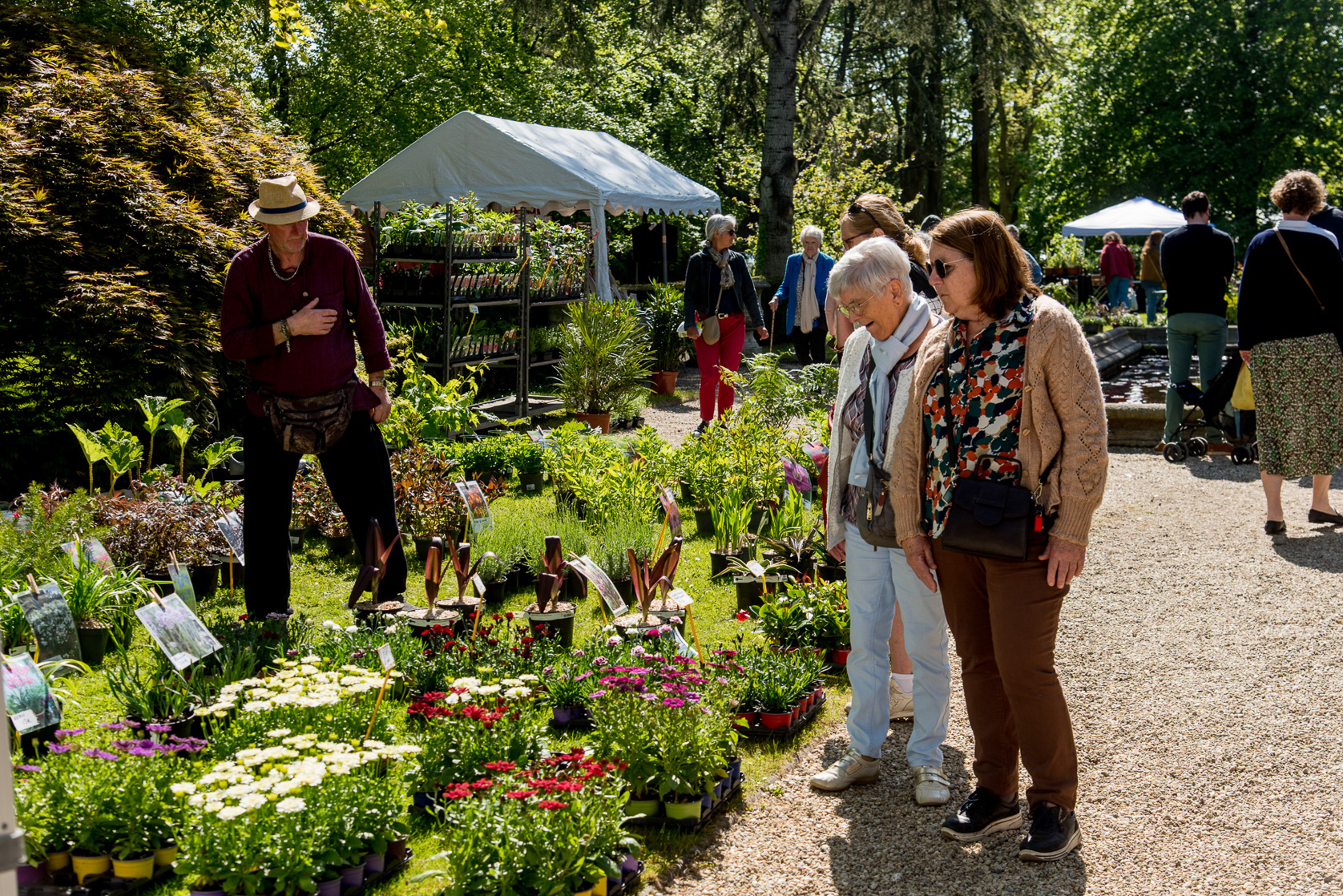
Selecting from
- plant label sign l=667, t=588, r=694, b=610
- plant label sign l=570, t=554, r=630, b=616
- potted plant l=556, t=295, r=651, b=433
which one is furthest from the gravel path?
potted plant l=556, t=295, r=651, b=433

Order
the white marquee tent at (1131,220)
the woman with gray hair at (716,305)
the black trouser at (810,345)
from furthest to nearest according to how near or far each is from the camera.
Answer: the white marquee tent at (1131,220), the black trouser at (810,345), the woman with gray hair at (716,305)

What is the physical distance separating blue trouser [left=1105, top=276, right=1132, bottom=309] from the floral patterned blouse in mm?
20987

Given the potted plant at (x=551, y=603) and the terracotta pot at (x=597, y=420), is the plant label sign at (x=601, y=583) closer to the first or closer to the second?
the potted plant at (x=551, y=603)

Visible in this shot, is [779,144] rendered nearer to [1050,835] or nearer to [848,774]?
[848,774]

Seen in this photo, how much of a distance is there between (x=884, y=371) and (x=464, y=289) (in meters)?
7.18

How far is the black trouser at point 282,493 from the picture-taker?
15.1 feet

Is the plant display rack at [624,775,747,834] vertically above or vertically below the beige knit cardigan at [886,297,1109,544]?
below

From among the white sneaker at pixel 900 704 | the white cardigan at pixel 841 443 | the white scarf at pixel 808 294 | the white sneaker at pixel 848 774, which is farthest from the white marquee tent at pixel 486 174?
the white sneaker at pixel 848 774

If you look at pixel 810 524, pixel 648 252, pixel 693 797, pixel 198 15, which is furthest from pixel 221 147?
pixel 648 252

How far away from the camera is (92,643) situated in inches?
178

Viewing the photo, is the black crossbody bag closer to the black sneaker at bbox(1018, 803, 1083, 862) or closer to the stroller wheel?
the black sneaker at bbox(1018, 803, 1083, 862)

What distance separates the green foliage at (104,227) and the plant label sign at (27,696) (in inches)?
127

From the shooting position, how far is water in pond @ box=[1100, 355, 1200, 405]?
12.1m

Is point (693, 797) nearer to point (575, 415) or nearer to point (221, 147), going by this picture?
point (221, 147)
